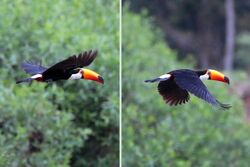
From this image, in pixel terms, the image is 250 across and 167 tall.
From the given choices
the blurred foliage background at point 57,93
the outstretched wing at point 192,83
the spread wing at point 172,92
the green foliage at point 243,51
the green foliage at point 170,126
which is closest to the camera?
the outstretched wing at point 192,83

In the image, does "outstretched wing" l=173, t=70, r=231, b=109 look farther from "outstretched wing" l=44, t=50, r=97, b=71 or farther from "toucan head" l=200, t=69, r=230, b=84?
"outstretched wing" l=44, t=50, r=97, b=71

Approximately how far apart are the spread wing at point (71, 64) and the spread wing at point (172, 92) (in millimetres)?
215

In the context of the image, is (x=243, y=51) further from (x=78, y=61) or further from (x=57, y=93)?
(x=78, y=61)

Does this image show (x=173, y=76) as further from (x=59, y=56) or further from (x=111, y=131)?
(x=111, y=131)

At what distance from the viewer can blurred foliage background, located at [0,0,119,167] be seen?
333cm

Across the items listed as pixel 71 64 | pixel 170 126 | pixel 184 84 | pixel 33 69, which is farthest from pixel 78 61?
pixel 170 126

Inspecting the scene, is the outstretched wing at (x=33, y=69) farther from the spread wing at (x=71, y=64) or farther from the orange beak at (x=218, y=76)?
the orange beak at (x=218, y=76)

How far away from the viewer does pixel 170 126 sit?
4320mm

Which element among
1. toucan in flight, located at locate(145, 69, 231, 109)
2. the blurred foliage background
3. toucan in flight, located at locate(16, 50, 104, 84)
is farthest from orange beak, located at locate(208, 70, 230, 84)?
the blurred foliage background

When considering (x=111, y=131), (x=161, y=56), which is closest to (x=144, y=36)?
(x=161, y=56)

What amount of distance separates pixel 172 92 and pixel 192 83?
113 mm

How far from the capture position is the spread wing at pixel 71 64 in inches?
80.2

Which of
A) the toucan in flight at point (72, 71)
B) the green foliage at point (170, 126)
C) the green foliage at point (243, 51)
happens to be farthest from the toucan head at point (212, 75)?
the green foliage at point (243, 51)

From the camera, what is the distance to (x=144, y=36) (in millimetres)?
5191
